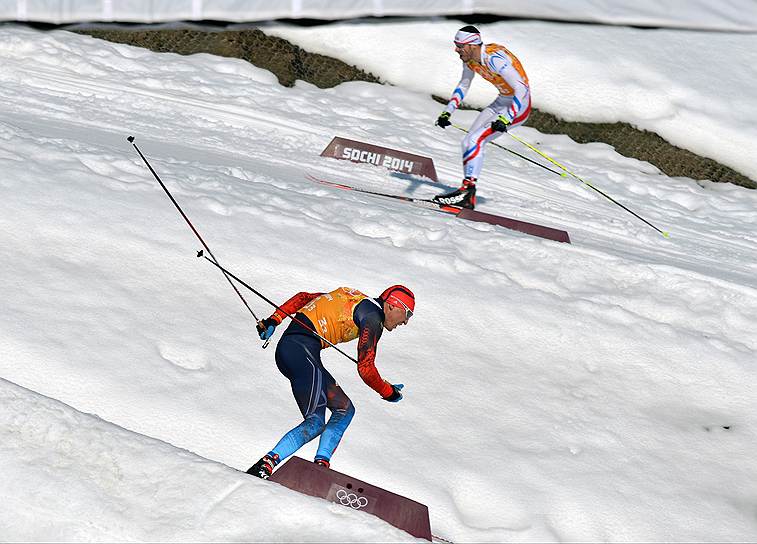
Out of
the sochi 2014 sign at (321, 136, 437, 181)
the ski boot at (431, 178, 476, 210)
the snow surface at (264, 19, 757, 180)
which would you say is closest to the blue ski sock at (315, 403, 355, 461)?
the ski boot at (431, 178, 476, 210)

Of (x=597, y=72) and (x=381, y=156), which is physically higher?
(x=597, y=72)

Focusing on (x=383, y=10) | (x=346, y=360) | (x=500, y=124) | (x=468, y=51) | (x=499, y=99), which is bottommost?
(x=346, y=360)

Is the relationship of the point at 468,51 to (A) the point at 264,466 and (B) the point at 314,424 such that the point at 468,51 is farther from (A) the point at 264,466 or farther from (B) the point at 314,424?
(A) the point at 264,466

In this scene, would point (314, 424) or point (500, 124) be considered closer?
point (314, 424)

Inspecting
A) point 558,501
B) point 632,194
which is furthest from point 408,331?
point 632,194

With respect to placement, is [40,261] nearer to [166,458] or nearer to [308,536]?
[166,458]

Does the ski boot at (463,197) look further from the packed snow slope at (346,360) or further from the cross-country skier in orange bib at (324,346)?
the cross-country skier in orange bib at (324,346)

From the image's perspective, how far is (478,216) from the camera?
8.46 m

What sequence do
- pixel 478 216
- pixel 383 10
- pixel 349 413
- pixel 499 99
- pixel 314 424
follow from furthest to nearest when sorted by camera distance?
pixel 383 10 < pixel 499 99 < pixel 478 216 < pixel 349 413 < pixel 314 424

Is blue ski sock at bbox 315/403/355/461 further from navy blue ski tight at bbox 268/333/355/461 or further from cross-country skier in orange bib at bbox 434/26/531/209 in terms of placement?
cross-country skier in orange bib at bbox 434/26/531/209

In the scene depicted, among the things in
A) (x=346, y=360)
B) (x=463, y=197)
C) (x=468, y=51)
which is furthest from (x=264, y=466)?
(x=468, y=51)

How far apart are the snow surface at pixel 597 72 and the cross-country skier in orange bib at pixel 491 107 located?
410 centimetres

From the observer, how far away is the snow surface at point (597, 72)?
13.2 meters

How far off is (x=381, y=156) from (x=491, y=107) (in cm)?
154
